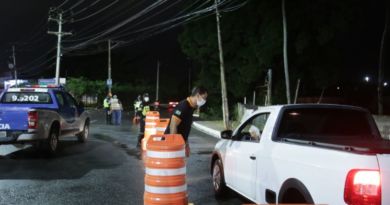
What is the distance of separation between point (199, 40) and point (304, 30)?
755 cm

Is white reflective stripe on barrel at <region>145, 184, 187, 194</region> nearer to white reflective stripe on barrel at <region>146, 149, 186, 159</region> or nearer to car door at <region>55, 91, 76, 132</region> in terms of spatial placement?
white reflective stripe on barrel at <region>146, 149, 186, 159</region>

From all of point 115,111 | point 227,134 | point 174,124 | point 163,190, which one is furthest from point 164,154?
point 115,111

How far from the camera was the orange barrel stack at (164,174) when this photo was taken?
21.1 ft

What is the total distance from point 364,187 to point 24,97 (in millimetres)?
12963

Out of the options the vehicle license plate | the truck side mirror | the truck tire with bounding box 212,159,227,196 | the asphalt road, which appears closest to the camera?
the truck side mirror

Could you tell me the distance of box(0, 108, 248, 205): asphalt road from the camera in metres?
8.48

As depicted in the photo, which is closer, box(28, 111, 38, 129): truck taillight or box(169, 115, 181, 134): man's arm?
box(169, 115, 181, 134): man's arm

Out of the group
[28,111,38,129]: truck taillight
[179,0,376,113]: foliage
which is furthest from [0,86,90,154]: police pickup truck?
[179,0,376,113]: foliage

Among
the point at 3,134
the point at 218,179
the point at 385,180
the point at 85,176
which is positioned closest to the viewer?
the point at 385,180

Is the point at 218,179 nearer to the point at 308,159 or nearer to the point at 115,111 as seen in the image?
the point at 308,159

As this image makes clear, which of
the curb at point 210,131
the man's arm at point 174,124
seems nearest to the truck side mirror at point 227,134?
the man's arm at point 174,124

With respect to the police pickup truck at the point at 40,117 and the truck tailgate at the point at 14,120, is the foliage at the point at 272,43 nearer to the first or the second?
the police pickup truck at the point at 40,117

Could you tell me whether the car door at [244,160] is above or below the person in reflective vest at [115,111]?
below

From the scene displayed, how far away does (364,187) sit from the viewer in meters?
4.45
